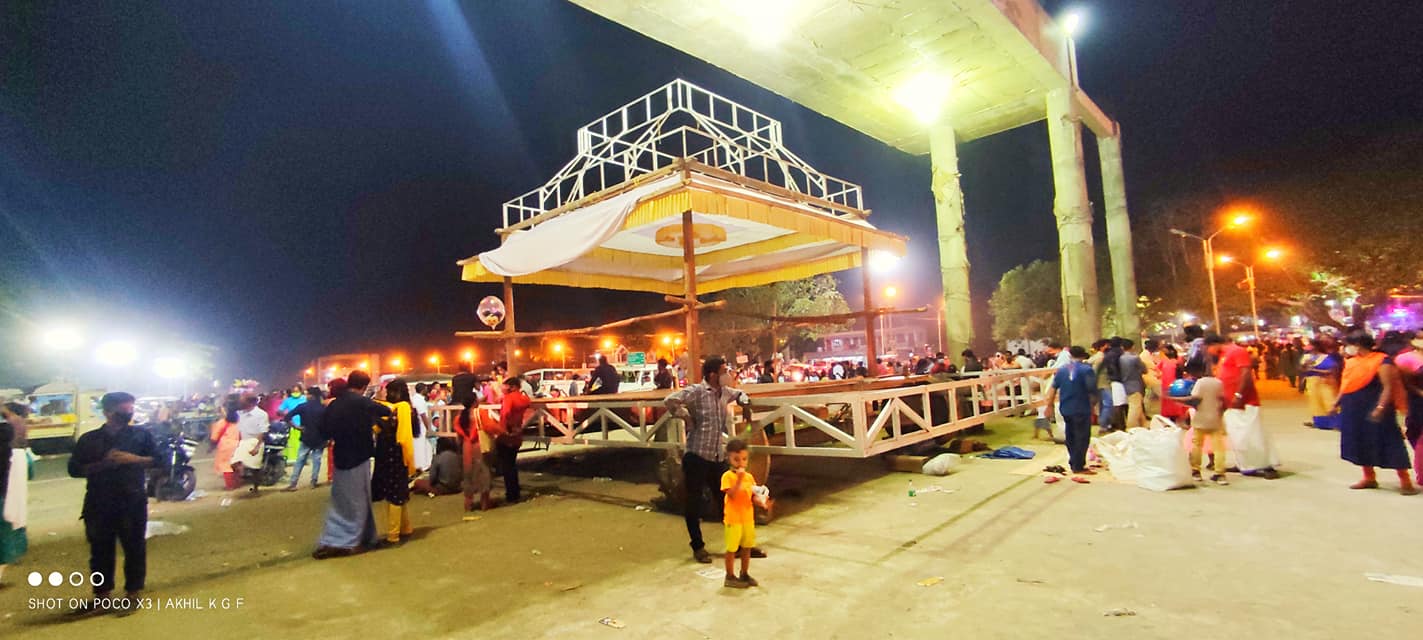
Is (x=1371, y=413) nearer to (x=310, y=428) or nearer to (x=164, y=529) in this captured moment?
(x=310, y=428)

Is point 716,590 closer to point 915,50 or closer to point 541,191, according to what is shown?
point 541,191

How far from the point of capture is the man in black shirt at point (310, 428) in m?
6.15

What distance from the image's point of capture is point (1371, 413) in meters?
6.42

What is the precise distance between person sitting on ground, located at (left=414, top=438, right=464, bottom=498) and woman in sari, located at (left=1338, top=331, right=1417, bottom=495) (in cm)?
1139

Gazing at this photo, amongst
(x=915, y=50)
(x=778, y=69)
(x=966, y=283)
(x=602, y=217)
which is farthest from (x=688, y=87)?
(x=966, y=283)

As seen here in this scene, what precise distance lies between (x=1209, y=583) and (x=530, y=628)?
4708mm

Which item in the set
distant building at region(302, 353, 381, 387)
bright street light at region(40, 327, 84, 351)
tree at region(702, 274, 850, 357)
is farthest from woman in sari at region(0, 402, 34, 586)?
distant building at region(302, 353, 381, 387)

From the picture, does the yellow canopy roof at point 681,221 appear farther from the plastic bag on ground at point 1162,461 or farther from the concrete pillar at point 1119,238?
the concrete pillar at point 1119,238

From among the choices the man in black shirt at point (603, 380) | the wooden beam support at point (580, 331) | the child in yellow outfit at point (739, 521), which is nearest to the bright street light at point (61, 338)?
the wooden beam support at point (580, 331)

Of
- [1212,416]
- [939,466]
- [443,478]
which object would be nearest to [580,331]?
[443,478]

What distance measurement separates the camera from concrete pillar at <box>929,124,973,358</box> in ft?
63.8

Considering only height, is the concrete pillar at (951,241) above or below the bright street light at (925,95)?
below

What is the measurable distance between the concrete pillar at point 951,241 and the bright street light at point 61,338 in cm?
3470

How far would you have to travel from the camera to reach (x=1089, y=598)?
3.98 m
